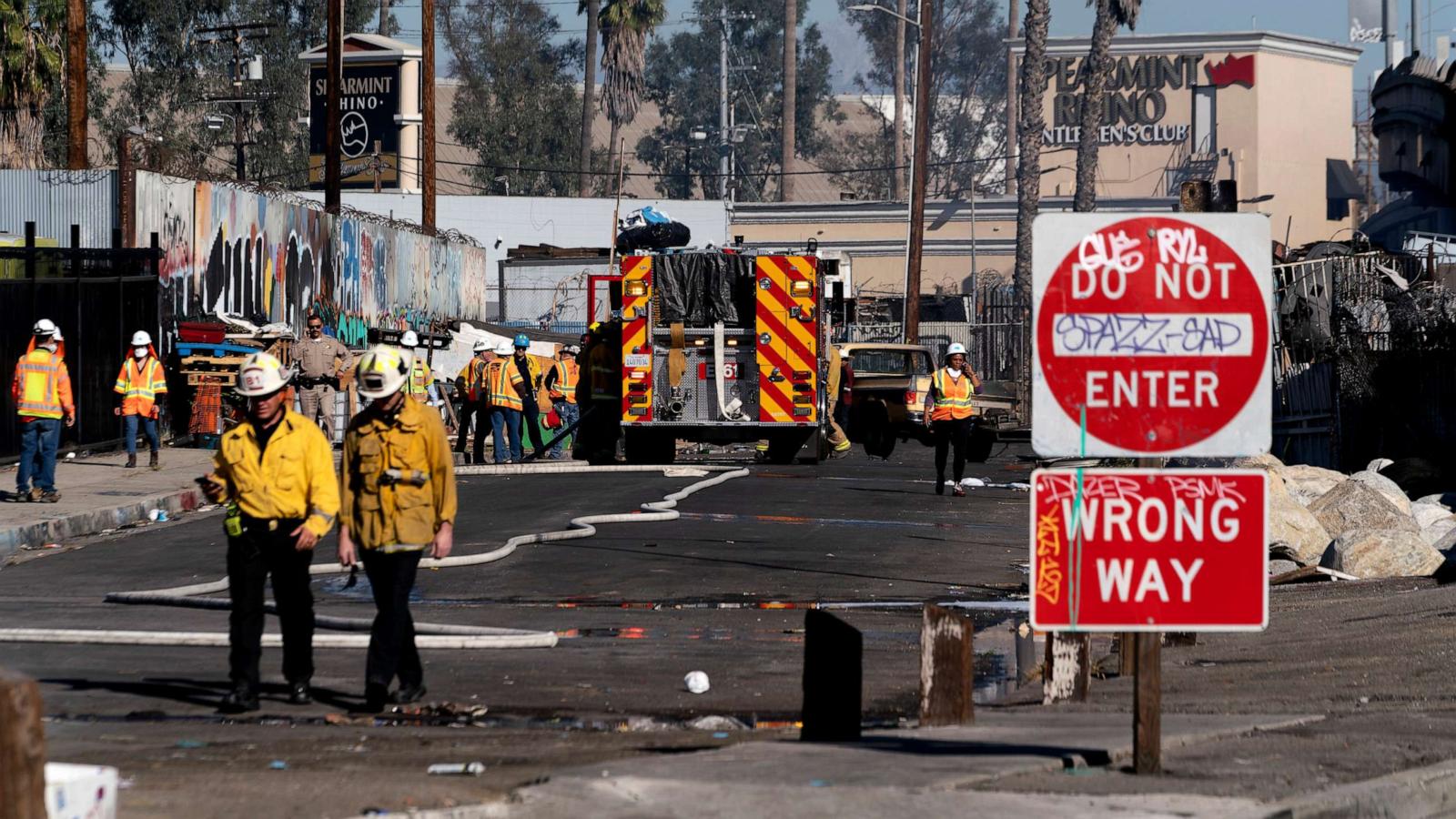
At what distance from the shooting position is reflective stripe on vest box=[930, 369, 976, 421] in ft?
75.0

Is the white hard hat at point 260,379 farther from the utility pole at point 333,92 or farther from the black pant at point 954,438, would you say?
the utility pole at point 333,92

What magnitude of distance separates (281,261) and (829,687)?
2722 centimetres

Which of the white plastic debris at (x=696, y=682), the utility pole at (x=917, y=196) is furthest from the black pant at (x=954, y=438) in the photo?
the utility pole at (x=917, y=196)

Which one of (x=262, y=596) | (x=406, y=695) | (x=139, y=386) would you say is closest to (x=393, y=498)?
(x=262, y=596)

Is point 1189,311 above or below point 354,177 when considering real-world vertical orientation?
below

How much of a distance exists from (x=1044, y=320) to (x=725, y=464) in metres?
19.5

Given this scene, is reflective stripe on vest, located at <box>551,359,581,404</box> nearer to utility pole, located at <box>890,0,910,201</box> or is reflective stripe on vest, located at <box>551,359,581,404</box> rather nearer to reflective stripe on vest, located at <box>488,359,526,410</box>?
reflective stripe on vest, located at <box>488,359,526,410</box>

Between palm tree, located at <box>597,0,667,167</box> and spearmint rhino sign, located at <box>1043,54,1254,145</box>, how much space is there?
55.8 ft

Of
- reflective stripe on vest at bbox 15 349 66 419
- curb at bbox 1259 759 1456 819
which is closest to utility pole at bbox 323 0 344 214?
reflective stripe on vest at bbox 15 349 66 419

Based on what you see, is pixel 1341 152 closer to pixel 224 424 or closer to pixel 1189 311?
pixel 224 424

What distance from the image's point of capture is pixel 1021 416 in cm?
3491

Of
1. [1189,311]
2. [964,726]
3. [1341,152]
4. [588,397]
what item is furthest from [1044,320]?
[1341,152]

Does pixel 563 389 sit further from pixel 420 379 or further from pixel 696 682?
pixel 696 682

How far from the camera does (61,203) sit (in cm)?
2981
